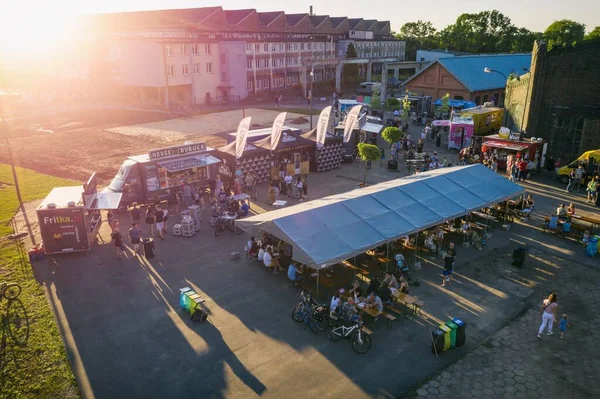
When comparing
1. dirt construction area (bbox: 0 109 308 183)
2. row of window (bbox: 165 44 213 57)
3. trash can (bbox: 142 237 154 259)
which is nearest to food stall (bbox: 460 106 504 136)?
dirt construction area (bbox: 0 109 308 183)

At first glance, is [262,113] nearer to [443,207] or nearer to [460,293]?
[443,207]

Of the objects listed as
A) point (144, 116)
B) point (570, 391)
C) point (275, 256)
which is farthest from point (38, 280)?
point (144, 116)

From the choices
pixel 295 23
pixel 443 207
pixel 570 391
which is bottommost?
pixel 570 391

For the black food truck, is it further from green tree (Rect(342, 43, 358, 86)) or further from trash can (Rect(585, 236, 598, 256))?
green tree (Rect(342, 43, 358, 86))

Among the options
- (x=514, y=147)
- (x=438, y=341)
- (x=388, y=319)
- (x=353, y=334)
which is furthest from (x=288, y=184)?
(x=514, y=147)

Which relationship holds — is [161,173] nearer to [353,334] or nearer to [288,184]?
[288,184]

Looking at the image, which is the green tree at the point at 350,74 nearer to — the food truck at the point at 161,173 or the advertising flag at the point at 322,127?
the advertising flag at the point at 322,127
